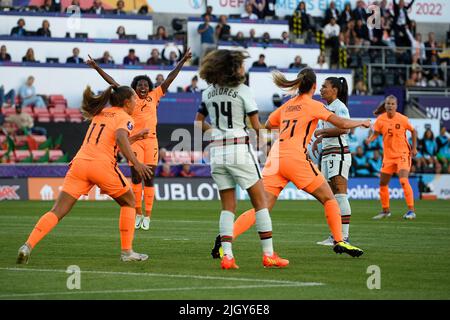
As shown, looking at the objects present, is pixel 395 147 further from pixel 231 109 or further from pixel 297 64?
pixel 297 64

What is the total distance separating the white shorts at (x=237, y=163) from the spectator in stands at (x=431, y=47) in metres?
31.9

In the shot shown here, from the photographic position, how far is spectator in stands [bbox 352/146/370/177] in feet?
116

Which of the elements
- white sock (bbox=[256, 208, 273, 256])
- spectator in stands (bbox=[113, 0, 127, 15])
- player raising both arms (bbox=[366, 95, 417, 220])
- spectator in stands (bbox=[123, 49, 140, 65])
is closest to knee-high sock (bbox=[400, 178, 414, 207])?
player raising both arms (bbox=[366, 95, 417, 220])

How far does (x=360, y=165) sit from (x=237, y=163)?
77.6 feet

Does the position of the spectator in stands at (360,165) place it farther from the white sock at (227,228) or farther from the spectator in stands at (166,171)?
the white sock at (227,228)

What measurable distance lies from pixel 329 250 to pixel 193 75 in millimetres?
22687

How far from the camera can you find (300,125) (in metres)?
13.7

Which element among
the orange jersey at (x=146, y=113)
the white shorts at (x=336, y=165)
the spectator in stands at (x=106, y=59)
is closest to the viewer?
the white shorts at (x=336, y=165)

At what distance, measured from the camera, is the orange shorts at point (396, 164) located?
24297 millimetres

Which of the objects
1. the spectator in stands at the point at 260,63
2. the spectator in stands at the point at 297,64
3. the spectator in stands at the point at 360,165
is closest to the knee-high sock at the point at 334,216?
the spectator in stands at the point at 360,165

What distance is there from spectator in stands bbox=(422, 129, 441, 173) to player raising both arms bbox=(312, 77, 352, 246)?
67.3 ft

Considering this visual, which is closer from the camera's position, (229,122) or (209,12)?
(229,122)

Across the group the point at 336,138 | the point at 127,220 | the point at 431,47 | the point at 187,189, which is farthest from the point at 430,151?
the point at 127,220
